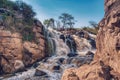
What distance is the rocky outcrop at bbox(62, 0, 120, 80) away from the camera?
44.2 feet

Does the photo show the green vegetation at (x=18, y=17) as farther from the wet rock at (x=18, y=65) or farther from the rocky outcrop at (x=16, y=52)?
the wet rock at (x=18, y=65)

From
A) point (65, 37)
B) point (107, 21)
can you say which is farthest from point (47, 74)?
point (65, 37)

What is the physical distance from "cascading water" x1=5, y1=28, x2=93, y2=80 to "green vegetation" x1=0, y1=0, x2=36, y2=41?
3.19 m

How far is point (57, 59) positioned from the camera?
35.0 meters

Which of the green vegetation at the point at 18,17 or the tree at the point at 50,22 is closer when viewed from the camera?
the green vegetation at the point at 18,17

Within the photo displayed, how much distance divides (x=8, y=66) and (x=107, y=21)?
20.0 meters

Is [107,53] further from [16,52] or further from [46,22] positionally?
[46,22]

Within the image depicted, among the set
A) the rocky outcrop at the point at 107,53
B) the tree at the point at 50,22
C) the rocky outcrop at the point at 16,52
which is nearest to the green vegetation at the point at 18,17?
the rocky outcrop at the point at 16,52

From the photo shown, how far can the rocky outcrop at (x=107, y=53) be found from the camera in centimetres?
1347

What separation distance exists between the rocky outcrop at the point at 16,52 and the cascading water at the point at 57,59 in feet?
5.28

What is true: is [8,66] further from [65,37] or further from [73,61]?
[65,37]

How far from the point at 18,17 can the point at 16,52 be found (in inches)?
274

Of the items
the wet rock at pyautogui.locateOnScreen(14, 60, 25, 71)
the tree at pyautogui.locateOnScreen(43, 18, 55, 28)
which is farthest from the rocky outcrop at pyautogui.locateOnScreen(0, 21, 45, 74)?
the tree at pyautogui.locateOnScreen(43, 18, 55, 28)

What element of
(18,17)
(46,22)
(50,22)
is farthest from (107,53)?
(50,22)
